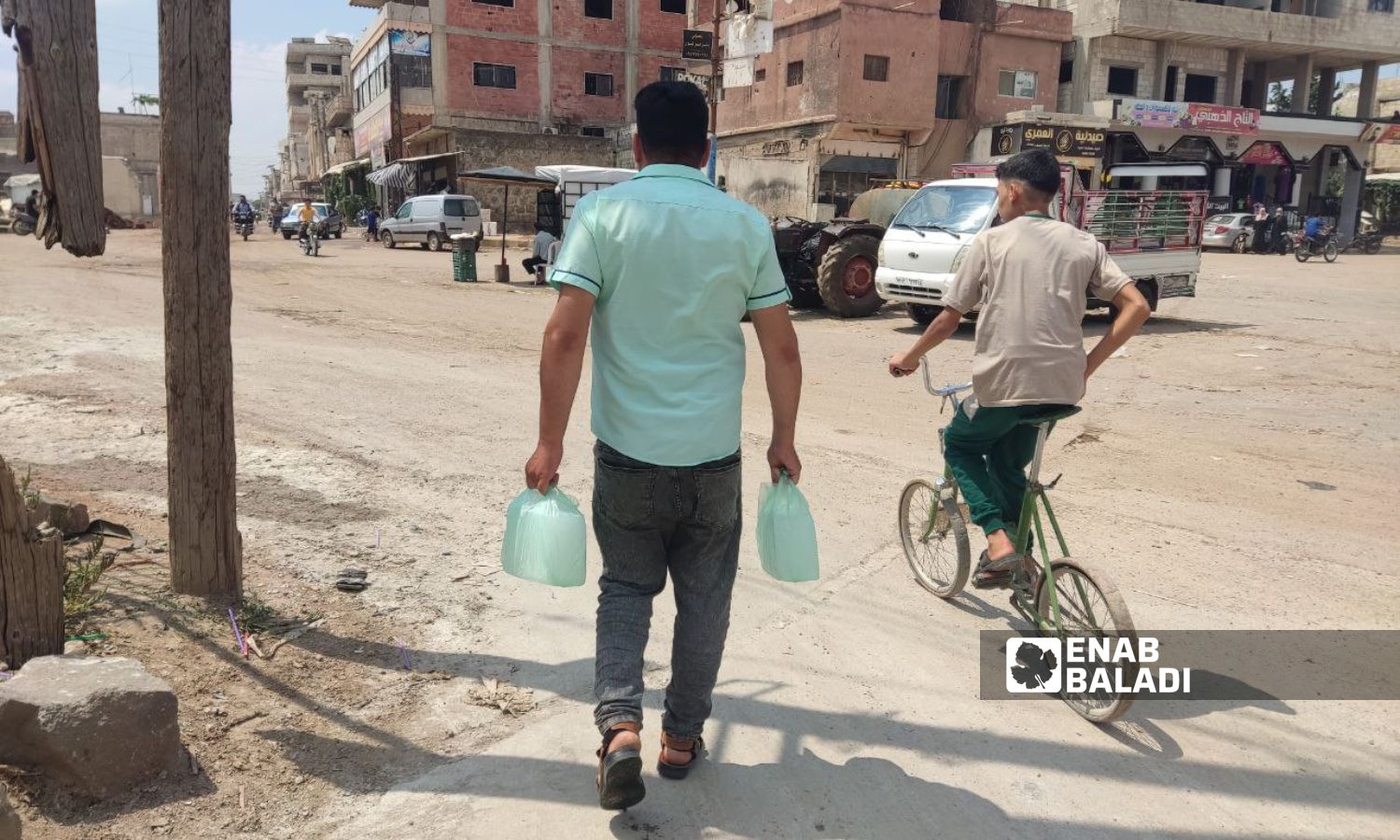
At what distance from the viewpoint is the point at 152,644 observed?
3.29 meters

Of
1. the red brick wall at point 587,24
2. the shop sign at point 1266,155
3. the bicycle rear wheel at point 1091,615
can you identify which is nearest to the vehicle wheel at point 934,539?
the bicycle rear wheel at point 1091,615

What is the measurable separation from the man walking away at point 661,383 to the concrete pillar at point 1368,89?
156ft

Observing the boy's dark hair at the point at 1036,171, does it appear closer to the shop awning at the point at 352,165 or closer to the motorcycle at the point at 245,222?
the motorcycle at the point at 245,222

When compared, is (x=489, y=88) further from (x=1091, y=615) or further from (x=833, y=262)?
(x=1091, y=615)

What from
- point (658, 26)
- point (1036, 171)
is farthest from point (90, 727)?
point (658, 26)

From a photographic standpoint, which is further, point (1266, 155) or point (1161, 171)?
point (1266, 155)

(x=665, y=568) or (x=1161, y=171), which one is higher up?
(x=1161, y=171)

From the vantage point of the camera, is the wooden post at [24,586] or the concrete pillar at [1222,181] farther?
the concrete pillar at [1222,181]

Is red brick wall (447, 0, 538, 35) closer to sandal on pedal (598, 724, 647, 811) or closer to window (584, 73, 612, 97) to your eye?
window (584, 73, 612, 97)

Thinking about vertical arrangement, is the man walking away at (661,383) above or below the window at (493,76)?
below

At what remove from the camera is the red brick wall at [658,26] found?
43.9m

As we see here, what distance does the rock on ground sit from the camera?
2539mm

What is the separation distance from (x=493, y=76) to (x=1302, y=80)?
33.4 m

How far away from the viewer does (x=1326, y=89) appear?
40656 millimetres
